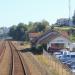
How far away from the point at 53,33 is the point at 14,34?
364ft

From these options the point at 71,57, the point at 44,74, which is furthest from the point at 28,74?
the point at 71,57

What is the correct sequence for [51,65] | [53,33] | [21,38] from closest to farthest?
[51,65] < [53,33] < [21,38]

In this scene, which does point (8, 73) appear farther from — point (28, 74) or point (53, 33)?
point (53, 33)

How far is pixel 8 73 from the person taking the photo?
3306 centimetres

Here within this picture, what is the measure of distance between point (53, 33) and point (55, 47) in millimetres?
8164

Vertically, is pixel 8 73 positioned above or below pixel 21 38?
above

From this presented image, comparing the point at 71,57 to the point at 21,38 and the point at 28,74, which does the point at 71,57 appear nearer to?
the point at 28,74

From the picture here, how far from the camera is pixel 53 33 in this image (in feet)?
246

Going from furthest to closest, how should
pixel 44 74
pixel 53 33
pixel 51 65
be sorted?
pixel 53 33 < pixel 51 65 < pixel 44 74

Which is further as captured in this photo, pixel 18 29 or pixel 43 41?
pixel 18 29

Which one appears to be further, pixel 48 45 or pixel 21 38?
pixel 21 38

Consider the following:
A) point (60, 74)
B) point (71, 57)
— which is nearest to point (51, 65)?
point (71, 57)

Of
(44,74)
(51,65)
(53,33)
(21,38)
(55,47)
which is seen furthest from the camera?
(21,38)

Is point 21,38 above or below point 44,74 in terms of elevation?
below
